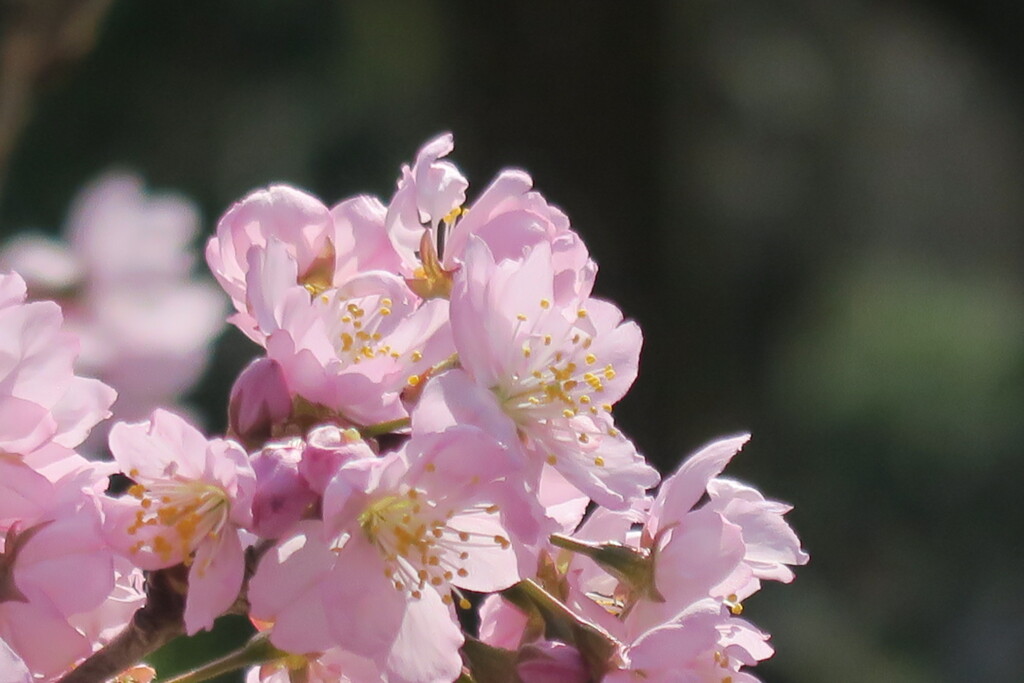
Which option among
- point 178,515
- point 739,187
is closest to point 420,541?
point 178,515

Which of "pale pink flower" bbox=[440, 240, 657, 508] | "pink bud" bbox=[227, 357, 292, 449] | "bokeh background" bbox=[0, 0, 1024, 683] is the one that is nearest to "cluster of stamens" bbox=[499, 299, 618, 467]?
"pale pink flower" bbox=[440, 240, 657, 508]

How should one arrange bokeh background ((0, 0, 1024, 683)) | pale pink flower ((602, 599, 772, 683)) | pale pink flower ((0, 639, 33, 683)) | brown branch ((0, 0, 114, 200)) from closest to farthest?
pale pink flower ((0, 639, 33, 683)), pale pink flower ((602, 599, 772, 683)), brown branch ((0, 0, 114, 200)), bokeh background ((0, 0, 1024, 683))

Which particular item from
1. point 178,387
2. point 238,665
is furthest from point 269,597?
point 178,387

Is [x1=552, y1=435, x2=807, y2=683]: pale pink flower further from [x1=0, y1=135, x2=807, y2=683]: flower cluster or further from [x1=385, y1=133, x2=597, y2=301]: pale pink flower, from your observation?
[x1=385, y1=133, x2=597, y2=301]: pale pink flower

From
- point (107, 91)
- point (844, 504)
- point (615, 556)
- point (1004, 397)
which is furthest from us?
point (1004, 397)

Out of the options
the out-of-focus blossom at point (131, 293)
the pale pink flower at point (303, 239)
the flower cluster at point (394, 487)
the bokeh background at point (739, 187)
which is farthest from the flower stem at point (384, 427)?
the bokeh background at point (739, 187)

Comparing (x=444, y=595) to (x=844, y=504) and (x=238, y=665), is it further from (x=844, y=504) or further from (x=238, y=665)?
(x=844, y=504)
